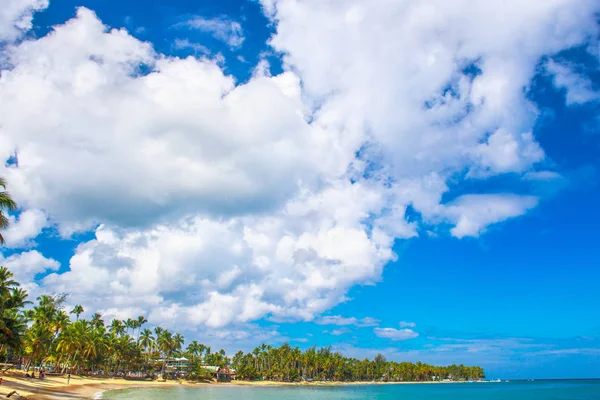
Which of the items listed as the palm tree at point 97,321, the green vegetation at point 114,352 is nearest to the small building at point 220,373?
the green vegetation at point 114,352

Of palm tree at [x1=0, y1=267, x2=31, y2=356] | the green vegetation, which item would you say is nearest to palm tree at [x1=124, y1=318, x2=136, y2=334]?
the green vegetation

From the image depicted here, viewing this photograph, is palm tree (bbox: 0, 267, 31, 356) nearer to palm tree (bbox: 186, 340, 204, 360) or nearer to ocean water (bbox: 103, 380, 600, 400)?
ocean water (bbox: 103, 380, 600, 400)

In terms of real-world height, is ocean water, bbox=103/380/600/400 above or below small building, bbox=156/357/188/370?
below

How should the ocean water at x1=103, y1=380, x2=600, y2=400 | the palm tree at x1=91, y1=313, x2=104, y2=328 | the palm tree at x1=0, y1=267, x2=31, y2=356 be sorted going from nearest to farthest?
the palm tree at x1=0, y1=267, x2=31, y2=356 < the ocean water at x1=103, y1=380, x2=600, y2=400 < the palm tree at x1=91, y1=313, x2=104, y2=328

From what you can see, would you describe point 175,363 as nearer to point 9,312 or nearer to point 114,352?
point 114,352

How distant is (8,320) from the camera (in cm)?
4409

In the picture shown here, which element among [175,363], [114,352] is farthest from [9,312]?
[175,363]

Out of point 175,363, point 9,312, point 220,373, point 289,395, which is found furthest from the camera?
point 220,373

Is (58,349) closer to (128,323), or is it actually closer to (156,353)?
(128,323)

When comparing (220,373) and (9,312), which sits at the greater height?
(9,312)

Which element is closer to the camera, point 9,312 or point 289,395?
point 9,312

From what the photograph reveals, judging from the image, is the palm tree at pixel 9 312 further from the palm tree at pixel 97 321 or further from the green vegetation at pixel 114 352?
the palm tree at pixel 97 321

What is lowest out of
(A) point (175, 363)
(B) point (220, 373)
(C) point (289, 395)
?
(B) point (220, 373)

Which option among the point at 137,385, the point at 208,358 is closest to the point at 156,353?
the point at 208,358
